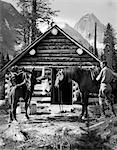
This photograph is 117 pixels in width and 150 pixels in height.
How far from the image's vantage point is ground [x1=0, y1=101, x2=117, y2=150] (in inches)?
305

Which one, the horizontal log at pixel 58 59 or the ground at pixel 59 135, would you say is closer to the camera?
the ground at pixel 59 135

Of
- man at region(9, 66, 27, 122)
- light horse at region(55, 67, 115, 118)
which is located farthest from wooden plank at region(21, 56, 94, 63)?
man at region(9, 66, 27, 122)

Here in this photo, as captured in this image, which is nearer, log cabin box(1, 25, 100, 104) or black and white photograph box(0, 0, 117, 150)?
black and white photograph box(0, 0, 117, 150)

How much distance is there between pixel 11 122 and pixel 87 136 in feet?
10.8

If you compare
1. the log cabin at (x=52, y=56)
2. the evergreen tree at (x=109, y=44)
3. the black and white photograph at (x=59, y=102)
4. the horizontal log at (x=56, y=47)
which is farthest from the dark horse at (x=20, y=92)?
the evergreen tree at (x=109, y=44)

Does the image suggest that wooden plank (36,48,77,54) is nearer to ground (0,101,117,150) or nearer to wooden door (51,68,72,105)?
wooden door (51,68,72,105)

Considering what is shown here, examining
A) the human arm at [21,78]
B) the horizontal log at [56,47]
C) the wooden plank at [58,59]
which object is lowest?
the human arm at [21,78]

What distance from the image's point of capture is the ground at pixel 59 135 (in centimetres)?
773

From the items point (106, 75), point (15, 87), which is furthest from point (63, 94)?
point (106, 75)

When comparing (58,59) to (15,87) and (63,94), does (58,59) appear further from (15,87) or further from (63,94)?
(15,87)

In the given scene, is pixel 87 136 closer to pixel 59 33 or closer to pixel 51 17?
pixel 59 33

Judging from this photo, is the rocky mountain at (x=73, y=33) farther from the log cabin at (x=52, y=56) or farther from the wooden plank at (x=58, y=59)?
the wooden plank at (x=58, y=59)

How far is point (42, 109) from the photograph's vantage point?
1387cm

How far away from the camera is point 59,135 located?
8.46 m
